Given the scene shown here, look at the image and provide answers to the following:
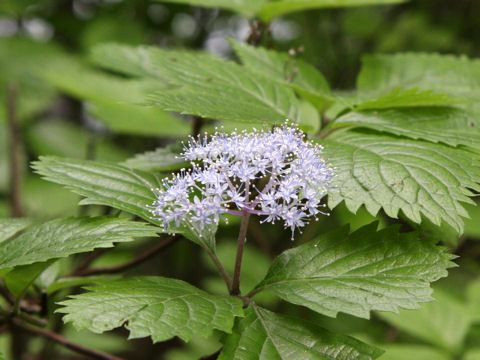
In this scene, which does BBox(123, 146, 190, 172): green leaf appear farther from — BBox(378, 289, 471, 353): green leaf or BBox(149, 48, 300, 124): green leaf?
BBox(378, 289, 471, 353): green leaf

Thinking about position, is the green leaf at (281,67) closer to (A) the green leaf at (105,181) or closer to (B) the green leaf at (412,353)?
(A) the green leaf at (105,181)

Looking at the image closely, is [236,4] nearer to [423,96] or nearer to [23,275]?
[423,96]

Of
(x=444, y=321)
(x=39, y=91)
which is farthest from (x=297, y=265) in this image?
(x=39, y=91)

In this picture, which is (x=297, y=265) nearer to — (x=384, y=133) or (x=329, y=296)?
(x=329, y=296)

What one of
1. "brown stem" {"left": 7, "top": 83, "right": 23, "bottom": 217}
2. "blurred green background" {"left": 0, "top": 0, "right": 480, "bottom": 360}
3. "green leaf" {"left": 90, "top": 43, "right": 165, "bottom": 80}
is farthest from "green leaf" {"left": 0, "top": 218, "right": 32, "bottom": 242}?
"blurred green background" {"left": 0, "top": 0, "right": 480, "bottom": 360}

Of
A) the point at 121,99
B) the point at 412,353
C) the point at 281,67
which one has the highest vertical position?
the point at 281,67

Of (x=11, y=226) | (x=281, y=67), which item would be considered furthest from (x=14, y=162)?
(x=281, y=67)
